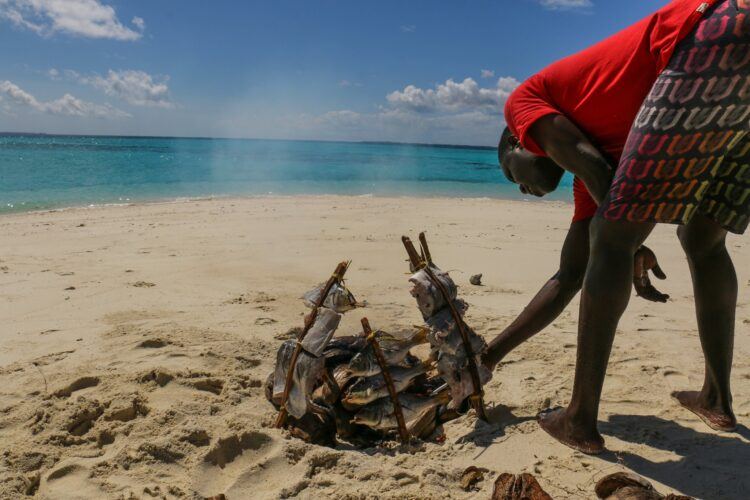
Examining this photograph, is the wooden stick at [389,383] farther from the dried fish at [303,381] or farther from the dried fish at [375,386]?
the dried fish at [303,381]

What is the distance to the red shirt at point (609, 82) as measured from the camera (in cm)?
180

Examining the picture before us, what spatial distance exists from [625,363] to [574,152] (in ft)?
4.79

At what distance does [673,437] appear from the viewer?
219 centimetres

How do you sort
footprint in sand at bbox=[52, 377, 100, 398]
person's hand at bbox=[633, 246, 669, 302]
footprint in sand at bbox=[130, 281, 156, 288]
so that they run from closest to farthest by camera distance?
person's hand at bbox=[633, 246, 669, 302] → footprint in sand at bbox=[52, 377, 100, 398] → footprint in sand at bbox=[130, 281, 156, 288]

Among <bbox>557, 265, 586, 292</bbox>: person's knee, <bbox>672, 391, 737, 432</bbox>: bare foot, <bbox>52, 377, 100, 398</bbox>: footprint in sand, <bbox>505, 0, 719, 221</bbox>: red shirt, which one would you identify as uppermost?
<bbox>505, 0, 719, 221</bbox>: red shirt

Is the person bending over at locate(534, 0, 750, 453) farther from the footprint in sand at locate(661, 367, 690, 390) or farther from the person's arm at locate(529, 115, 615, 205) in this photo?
the footprint in sand at locate(661, 367, 690, 390)

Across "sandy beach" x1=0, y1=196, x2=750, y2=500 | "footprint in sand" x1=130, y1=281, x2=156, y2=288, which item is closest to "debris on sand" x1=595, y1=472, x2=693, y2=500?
"sandy beach" x1=0, y1=196, x2=750, y2=500

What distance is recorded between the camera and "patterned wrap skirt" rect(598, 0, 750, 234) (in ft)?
5.49

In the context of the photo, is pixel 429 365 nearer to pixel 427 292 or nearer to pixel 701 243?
pixel 427 292

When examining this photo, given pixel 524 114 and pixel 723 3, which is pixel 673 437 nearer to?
pixel 524 114

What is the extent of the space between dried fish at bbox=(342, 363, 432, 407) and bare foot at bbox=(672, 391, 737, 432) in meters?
1.16

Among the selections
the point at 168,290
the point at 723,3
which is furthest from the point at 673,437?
the point at 168,290

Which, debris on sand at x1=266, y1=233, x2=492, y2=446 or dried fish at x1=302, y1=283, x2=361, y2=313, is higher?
dried fish at x1=302, y1=283, x2=361, y2=313

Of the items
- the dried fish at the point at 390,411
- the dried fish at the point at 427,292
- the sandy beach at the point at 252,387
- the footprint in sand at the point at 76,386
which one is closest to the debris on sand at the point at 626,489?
the sandy beach at the point at 252,387
